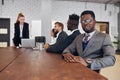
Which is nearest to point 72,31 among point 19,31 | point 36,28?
point 19,31

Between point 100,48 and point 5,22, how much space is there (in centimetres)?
703

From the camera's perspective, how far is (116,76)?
121 inches

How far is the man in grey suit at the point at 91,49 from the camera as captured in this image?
1.89m

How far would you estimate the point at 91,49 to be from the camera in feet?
7.07

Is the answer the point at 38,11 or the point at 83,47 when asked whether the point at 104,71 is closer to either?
the point at 83,47

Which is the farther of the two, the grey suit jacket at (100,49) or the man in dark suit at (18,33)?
the man in dark suit at (18,33)

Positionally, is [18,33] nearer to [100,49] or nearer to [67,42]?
[67,42]

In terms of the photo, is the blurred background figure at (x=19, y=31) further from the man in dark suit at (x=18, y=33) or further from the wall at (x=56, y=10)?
the wall at (x=56, y=10)

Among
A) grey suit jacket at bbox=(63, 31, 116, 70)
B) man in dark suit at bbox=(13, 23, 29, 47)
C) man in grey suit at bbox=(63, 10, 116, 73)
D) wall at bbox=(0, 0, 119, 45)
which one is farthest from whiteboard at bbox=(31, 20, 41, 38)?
grey suit jacket at bbox=(63, 31, 116, 70)

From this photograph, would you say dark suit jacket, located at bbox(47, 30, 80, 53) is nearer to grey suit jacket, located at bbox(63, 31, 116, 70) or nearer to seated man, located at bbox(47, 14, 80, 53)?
seated man, located at bbox(47, 14, 80, 53)

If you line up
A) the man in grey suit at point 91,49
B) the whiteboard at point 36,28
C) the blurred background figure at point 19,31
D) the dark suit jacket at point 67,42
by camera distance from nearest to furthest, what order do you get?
the man in grey suit at point 91,49, the dark suit jacket at point 67,42, the blurred background figure at point 19,31, the whiteboard at point 36,28

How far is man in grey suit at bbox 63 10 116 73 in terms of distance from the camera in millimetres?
1893

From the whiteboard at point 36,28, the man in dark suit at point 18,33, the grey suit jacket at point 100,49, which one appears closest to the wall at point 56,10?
the whiteboard at point 36,28

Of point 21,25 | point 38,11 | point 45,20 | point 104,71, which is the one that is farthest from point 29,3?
point 104,71
